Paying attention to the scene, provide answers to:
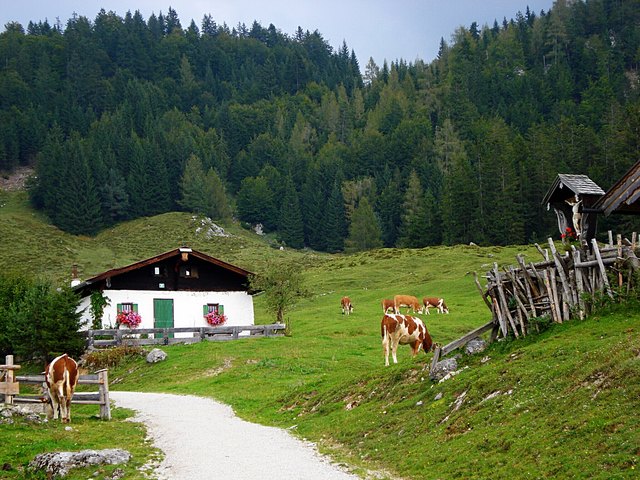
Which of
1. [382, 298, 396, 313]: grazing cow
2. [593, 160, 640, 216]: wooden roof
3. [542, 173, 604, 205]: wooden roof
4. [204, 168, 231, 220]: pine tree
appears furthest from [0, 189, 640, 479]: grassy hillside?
[204, 168, 231, 220]: pine tree

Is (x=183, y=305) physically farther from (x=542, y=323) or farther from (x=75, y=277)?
(x=542, y=323)

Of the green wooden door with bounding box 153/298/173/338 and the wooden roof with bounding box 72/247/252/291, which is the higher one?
the wooden roof with bounding box 72/247/252/291

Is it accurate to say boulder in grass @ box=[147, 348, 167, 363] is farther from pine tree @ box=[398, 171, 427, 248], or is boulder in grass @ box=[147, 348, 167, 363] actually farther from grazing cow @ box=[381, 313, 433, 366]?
pine tree @ box=[398, 171, 427, 248]

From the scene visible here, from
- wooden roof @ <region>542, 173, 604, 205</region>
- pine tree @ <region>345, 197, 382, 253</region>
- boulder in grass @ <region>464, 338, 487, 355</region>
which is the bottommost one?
boulder in grass @ <region>464, 338, 487, 355</region>

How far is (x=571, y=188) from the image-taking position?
20.0 metres

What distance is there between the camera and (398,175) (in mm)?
170500

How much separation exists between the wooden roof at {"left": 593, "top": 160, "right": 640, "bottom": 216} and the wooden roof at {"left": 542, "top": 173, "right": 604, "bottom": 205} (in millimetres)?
4972

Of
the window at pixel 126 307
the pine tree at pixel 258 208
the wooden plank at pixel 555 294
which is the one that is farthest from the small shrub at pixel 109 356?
the pine tree at pixel 258 208

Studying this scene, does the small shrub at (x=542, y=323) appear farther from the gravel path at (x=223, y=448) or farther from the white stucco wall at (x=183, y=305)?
the white stucco wall at (x=183, y=305)

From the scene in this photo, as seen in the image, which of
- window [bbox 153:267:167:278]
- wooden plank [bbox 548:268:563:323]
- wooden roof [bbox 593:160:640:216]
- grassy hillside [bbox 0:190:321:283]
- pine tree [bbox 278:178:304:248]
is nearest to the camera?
wooden roof [bbox 593:160:640:216]

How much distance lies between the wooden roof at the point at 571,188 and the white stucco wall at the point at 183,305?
103ft

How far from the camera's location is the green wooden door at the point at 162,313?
46188mm

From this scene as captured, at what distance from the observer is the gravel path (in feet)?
43.9

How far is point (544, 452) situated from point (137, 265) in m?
37.6
